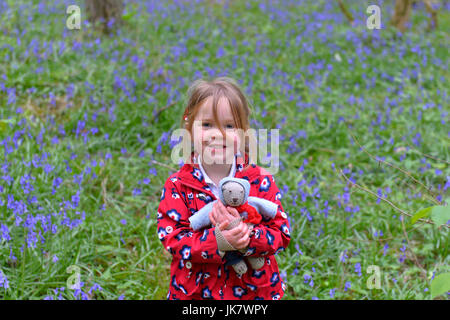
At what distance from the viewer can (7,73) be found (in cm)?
570

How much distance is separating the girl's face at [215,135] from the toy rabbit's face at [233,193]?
0.79 feet

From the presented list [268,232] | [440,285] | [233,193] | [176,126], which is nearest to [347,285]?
[268,232]

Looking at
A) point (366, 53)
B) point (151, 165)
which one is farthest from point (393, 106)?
point (151, 165)

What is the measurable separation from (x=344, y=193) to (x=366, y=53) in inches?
171

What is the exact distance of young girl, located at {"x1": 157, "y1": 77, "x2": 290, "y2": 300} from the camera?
7.16 feet

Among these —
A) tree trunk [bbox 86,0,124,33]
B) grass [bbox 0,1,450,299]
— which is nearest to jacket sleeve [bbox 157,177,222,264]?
grass [bbox 0,1,450,299]

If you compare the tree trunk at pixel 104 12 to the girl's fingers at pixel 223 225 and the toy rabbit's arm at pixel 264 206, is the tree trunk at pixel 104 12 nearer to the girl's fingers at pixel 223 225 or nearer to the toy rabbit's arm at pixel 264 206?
the toy rabbit's arm at pixel 264 206

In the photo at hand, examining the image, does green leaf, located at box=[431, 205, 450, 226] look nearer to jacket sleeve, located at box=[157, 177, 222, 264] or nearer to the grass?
jacket sleeve, located at box=[157, 177, 222, 264]

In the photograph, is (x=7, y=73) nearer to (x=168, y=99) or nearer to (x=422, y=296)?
(x=168, y=99)

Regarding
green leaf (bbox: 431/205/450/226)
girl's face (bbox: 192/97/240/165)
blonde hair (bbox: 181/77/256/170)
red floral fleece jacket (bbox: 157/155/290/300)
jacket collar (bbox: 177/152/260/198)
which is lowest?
red floral fleece jacket (bbox: 157/155/290/300)

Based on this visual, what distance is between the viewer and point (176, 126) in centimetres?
530

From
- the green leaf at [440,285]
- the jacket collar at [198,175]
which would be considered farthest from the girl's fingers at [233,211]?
the green leaf at [440,285]

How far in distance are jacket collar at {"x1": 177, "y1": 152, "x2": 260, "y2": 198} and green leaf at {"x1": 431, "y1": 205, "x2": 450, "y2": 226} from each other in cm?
104

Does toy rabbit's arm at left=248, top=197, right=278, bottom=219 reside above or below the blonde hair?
below
